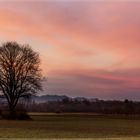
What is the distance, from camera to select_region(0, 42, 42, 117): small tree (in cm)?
9069

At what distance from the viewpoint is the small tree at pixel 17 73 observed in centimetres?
9069

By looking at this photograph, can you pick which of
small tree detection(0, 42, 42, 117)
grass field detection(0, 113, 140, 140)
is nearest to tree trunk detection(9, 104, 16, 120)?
small tree detection(0, 42, 42, 117)

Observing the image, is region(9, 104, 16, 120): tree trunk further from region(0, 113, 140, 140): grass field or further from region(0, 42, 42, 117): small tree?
region(0, 113, 140, 140): grass field

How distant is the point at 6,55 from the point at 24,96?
9.95m

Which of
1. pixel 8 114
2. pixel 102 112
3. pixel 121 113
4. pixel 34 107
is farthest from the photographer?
pixel 34 107

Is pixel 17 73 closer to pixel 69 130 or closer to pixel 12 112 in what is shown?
pixel 12 112

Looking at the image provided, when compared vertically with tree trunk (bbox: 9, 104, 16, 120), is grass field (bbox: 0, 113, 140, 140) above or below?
below

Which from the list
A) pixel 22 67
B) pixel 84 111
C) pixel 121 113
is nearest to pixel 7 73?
pixel 22 67

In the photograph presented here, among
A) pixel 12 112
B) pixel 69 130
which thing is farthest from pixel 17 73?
pixel 69 130

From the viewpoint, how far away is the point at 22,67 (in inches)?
3615

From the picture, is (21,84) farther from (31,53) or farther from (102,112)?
(102,112)

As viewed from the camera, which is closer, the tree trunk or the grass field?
the grass field

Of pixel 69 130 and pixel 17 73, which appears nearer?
pixel 69 130

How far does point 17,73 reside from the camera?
9144 centimetres
